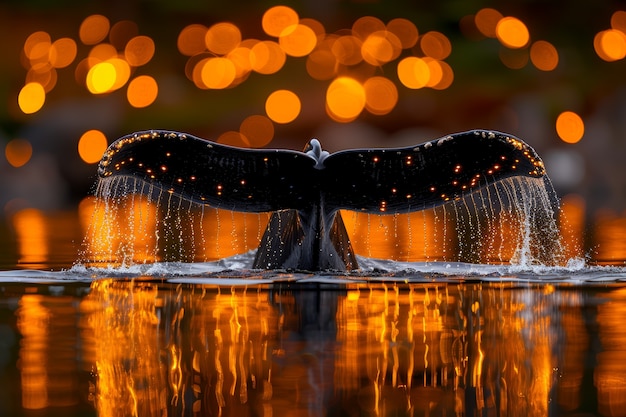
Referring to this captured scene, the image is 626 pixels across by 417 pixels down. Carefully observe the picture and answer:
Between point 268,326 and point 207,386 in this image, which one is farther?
point 268,326

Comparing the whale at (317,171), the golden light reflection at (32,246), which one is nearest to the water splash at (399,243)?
the whale at (317,171)

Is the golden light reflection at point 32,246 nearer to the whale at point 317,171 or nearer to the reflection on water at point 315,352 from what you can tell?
the whale at point 317,171

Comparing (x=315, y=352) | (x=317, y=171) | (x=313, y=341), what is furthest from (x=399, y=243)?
(x=315, y=352)

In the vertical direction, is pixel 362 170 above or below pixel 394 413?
above

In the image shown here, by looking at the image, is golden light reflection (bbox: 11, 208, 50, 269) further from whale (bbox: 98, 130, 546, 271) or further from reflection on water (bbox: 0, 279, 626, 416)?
reflection on water (bbox: 0, 279, 626, 416)

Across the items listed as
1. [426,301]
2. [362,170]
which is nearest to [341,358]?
[426,301]

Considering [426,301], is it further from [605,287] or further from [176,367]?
[176,367]

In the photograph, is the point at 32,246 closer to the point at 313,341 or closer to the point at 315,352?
the point at 313,341
